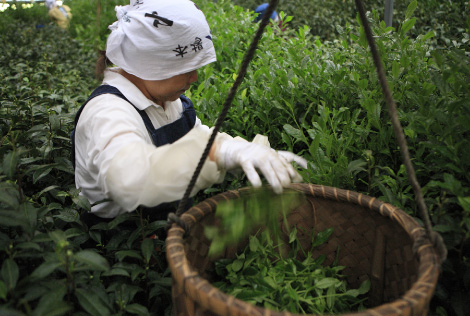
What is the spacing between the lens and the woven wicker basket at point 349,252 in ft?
3.02

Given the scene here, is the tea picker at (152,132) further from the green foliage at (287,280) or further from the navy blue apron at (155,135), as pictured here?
the green foliage at (287,280)

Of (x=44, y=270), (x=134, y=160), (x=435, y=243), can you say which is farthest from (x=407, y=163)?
(x=44, y=270)

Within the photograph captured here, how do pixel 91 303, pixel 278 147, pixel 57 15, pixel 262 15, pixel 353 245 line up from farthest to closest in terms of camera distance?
pixel 57 15, pixel 262 15, pixel 278 147, pixel 353 245, pixel 91 303

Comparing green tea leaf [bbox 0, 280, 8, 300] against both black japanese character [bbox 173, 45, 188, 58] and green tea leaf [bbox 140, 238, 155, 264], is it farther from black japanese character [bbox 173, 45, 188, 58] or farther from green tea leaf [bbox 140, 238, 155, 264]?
black japanese character [bbox 173, 45, 188, 58]

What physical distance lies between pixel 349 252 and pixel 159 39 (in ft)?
3.49

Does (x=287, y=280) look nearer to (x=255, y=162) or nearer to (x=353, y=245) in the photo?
(x=353, y=245)

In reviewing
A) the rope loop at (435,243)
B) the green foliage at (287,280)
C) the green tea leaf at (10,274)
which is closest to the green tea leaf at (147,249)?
the green foliage at (287,280)

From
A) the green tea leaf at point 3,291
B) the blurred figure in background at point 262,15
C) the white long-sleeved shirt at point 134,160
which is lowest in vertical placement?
the blurred figure in background at point 262,15

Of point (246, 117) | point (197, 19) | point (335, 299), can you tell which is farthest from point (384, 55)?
point (335, 299)

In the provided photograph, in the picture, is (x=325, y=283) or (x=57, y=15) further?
(x=57, y=15)

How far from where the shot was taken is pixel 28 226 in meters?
1.17

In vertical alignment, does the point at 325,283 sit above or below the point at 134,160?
below

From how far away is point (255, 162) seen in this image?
49.3 inches

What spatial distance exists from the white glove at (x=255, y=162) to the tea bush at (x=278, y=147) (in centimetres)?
32
